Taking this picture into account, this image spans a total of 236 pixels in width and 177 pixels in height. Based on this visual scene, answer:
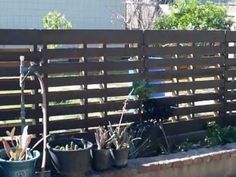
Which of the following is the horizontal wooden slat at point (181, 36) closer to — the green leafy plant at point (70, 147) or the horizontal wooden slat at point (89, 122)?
the horizontal wooden slat at point (89, 122)

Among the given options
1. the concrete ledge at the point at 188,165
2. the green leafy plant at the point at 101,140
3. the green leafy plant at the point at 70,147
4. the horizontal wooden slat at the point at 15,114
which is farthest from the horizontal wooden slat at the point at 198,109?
the green leafy plant at the point at 70,147

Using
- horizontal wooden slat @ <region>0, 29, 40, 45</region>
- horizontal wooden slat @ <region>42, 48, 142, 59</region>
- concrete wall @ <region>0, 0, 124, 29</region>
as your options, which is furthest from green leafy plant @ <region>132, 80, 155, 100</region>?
concrete wall @ <region>0, 0, 124, 29</region>

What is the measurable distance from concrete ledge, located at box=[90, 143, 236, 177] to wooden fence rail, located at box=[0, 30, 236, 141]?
0.75 meters

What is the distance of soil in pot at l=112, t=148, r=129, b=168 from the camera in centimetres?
546

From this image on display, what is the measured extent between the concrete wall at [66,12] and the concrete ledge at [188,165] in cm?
1446

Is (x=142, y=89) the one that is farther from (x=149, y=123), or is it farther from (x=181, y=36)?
(x=181, y=36)

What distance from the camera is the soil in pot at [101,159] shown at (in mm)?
5370

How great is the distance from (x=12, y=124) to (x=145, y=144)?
1.65m

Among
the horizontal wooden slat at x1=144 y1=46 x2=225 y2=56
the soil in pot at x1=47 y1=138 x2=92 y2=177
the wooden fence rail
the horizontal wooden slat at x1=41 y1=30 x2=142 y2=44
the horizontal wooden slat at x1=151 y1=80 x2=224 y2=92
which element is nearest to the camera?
the soil in pot at x1=47 y1=138 x2=92 y2=177

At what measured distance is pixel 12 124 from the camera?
5.80 meters

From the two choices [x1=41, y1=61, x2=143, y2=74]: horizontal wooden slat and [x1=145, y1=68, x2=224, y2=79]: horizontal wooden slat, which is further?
[x1=145, y1=68, x2=224, y2=79]: horizontal wooden slat

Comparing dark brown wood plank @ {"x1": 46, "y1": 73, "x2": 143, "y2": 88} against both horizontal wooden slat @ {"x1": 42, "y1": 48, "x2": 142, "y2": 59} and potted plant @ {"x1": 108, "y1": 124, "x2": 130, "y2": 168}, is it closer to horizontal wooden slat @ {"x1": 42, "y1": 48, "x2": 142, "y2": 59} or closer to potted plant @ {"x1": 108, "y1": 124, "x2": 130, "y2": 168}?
horizontal wooden slat @ {"x1": 42, "y1": 48, "x2": 142, "y2": 59}

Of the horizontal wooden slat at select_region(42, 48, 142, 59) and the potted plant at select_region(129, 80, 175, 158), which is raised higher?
the horizontal wooden slat at select_region(42, 48, 142, 59)

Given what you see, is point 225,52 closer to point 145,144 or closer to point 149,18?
point 145,144
